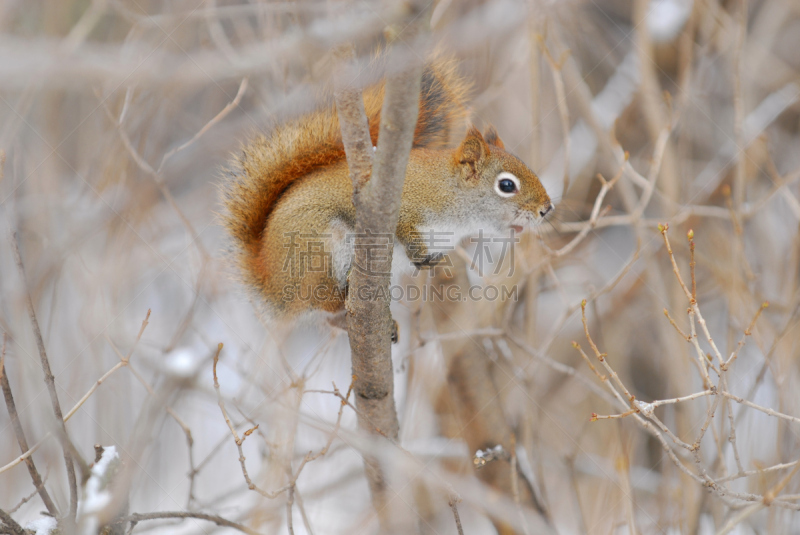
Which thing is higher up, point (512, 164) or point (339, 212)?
point (512, 164)

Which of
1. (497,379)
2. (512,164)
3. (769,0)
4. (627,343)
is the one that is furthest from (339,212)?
(769,0)

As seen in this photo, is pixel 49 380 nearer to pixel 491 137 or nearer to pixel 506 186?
pixel 506 186

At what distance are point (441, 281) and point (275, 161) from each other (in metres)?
1.13

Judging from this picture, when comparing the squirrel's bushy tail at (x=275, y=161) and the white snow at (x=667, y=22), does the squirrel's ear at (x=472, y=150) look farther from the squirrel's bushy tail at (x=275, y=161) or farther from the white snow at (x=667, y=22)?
the white snow at (x=667, y=22)

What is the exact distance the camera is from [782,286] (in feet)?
10.0

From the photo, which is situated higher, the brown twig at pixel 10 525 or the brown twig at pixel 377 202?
the brown twig at pixel 377 202

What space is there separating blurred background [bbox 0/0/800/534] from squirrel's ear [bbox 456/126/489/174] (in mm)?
311

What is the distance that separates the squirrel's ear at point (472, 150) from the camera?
2.06 metres

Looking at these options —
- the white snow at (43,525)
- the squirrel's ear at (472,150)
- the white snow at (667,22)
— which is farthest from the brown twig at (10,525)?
the white snow at (667,22)

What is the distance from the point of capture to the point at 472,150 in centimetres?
208

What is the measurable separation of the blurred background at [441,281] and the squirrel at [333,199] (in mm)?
146

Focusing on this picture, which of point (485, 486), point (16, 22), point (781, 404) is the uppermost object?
point (16, 22)

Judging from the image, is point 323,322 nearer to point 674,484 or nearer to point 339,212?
point 339,212

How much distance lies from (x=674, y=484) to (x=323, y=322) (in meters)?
1.88
